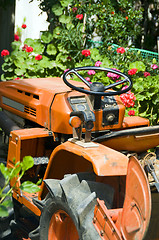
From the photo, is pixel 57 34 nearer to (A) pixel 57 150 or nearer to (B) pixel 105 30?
(B) pixel 105 30

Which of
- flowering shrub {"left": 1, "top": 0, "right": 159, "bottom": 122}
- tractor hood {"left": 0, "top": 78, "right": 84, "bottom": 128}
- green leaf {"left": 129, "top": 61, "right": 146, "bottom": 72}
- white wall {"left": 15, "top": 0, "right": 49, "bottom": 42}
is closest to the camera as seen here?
tractor hood {"left": 0, "top": 78, "right": 84, "bottom": 128}

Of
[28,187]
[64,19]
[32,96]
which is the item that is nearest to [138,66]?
[64,19]

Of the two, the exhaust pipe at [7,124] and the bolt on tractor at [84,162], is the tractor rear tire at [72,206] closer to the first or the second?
the bolt on tractor at [84,162]

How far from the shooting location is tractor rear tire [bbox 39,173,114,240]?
7.15 ft

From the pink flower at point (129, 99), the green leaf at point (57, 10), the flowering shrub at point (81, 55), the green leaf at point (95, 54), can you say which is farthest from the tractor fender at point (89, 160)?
the green leaf at point (57, 10)

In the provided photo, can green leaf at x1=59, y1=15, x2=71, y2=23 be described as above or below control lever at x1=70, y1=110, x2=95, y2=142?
above

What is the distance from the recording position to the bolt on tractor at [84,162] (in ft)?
6.55

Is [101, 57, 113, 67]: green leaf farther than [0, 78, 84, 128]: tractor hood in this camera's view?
Yes

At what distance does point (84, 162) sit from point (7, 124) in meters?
1.03

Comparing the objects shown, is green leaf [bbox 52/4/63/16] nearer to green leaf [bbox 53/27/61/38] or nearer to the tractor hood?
green leaf [bbox 53/27/61/38]

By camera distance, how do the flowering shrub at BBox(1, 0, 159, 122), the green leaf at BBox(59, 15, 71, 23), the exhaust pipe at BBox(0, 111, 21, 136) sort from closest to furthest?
the exhaust pipe at BBox(0, 111, 21, 136) → the flowering shrub at BBox(1, 0, 159, 122) → the green leaf at BBox(59, 15, 71, 23)

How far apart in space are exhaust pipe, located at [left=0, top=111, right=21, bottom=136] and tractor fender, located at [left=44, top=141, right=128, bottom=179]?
0.80 m

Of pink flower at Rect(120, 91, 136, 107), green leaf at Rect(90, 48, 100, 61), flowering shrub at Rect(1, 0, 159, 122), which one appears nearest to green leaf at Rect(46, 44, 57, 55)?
flowering shrub at Rect(1, 0, 159, 122)

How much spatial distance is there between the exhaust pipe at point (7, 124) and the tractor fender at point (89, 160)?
2.62ft
